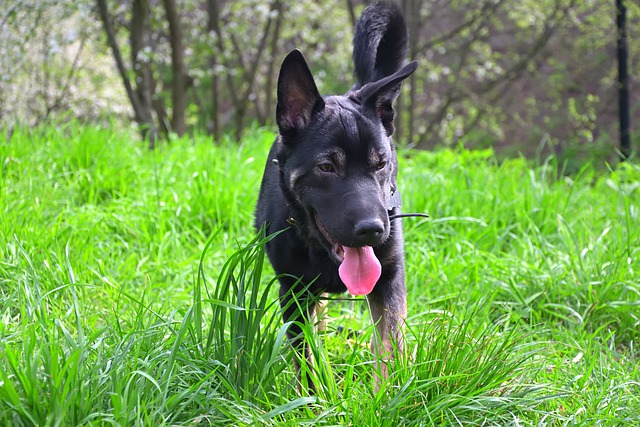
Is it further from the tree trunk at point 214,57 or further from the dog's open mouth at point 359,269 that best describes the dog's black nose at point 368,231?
the tree trunk at point 214,57

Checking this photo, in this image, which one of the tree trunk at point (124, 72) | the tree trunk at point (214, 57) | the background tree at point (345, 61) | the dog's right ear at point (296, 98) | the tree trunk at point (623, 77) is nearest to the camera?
the dog's right ear at point (296, 98)

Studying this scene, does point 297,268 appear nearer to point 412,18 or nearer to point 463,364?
point 463,364

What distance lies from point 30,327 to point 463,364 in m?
1.65

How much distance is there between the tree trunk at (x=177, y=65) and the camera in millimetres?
8064

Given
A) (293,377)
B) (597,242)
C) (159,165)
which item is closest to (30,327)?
(293,377)

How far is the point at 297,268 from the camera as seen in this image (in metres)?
2.95

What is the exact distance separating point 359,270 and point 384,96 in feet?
2.73

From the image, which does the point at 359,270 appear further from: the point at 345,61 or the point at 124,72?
the point at 345,61

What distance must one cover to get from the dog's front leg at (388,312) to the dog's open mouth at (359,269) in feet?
0.74

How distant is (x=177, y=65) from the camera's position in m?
8.48

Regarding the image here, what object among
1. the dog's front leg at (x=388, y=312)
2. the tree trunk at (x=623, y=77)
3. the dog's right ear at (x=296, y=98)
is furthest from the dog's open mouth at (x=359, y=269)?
the tree trunk at (x=623, y=77)

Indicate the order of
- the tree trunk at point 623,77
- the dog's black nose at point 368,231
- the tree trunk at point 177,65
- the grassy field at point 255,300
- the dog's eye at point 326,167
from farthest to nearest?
the tree trunk at point 177,65, the tree trunk at point 623,77, the dog's eye at point 326,167, the dog's black nose at point 368,231, the grassy field at point 255,300

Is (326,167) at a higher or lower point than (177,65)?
lower

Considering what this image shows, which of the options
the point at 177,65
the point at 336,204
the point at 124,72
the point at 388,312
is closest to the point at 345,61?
the point at 177,65
